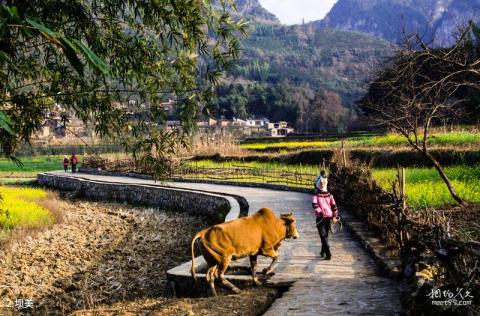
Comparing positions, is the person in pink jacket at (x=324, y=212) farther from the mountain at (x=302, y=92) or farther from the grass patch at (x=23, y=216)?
the grass patch at (x=23, y=216)

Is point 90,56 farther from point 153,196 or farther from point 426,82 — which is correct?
point 153,196

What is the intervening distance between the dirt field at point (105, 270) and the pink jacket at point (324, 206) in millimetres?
2246

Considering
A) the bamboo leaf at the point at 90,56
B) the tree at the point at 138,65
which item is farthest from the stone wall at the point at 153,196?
the bamboo leaf at the point at 90,56

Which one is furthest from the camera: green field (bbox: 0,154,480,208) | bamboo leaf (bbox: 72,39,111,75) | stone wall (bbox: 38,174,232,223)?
stone wall (bbox: 38,174,232,223)

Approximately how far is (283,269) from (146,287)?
13.0 feet

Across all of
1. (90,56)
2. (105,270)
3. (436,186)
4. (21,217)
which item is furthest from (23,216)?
(90,56)

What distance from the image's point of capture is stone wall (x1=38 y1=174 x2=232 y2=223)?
19.6 m

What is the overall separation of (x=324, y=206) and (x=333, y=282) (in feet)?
6.01

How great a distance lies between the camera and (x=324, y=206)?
30.2ft

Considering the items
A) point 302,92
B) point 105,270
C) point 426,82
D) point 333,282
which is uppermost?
point 302,92

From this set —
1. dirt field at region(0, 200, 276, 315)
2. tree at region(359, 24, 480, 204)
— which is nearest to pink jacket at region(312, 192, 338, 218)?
dirt field at region(0, 200, 276, 315)

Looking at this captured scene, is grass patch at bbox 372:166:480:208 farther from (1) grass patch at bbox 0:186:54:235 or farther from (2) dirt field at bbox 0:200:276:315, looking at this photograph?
(1) grass patch at bbox 0:186:54:235

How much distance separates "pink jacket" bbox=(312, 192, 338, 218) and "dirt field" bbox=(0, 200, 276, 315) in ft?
7.37

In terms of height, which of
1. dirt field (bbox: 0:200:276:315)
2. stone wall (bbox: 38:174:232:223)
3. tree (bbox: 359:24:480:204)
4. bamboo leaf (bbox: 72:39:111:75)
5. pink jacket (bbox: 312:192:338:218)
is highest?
tree (bbox: 359:24:480:204)
